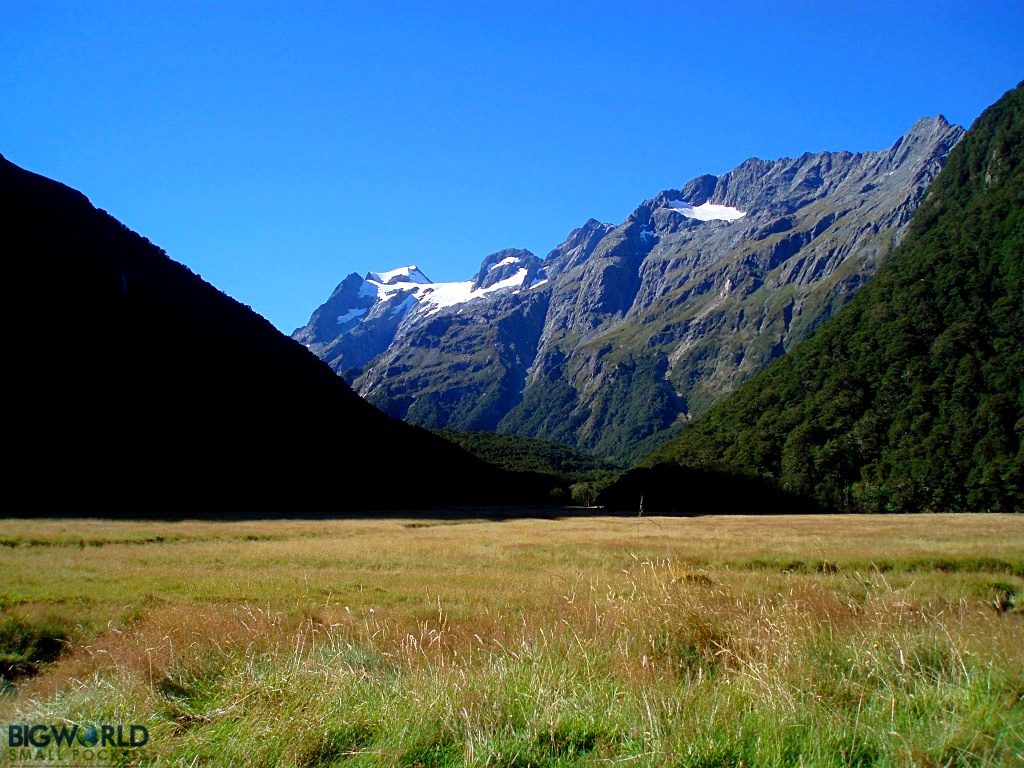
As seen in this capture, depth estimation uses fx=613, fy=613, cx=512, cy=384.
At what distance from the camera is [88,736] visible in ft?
17.2

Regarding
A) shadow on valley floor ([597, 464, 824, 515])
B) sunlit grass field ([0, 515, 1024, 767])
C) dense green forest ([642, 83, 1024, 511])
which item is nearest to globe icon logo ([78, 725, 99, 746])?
sunlit grass field ([0, 515, 1024, 767])

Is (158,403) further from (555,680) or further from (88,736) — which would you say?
(555,680)

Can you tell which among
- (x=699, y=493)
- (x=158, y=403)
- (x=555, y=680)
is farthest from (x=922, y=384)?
(x=555, y=680)

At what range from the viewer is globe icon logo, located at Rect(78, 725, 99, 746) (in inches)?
203

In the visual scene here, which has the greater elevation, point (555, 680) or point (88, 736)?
point (555, 680)

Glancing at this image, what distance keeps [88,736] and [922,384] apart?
402 feet

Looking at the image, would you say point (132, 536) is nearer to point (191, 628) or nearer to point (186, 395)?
point (191, 628)

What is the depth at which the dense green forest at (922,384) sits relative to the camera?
89000 millimetres

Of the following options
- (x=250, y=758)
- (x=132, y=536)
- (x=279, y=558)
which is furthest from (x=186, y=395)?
(x=250, y=758)

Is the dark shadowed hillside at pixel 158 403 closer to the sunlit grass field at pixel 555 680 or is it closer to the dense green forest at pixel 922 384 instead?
the sunlit grass field at pixel 555 680

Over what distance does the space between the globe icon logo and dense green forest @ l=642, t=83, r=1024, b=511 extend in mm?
100657

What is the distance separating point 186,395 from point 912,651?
93.3 metres

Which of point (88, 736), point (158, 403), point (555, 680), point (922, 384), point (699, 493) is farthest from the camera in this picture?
point (699, 493)

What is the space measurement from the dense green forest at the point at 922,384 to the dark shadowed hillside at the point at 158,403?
5383 centimetres
